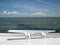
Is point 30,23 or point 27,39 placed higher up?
point 30,23

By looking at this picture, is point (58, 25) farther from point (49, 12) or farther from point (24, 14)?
point (24, 14)

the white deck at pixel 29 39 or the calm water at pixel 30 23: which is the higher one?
the calm water at pixel 30 23

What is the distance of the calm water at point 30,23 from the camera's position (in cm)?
130

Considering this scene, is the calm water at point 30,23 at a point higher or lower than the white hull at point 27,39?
higher

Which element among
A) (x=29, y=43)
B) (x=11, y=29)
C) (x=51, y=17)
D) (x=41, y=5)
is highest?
(x=41, y=5)

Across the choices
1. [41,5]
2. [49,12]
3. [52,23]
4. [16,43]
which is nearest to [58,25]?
[52,23]

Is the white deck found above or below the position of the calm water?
below

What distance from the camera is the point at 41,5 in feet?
4.23

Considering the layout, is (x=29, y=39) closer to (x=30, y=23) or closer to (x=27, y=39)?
(x=27, y=39)

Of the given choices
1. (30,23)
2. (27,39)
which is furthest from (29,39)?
(30,23)

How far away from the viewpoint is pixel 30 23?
1307 millimetres

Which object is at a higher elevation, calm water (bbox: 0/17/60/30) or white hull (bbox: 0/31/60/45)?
calm water (bbox: 0/17/60/30)

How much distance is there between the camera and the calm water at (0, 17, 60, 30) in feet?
4.25

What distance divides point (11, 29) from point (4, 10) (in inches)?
9.2
